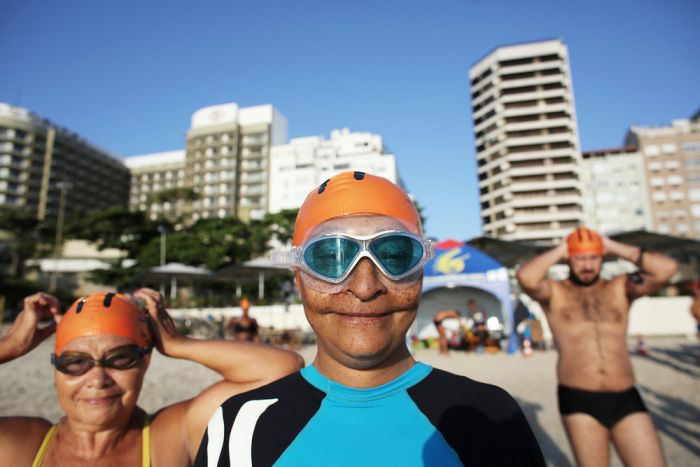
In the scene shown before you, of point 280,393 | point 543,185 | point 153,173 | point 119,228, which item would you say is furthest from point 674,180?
point 153,173

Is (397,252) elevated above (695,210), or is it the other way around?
(695,210)

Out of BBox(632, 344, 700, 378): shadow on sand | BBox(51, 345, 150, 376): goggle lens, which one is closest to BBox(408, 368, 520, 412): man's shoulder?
BBox(51, 345, 150, 376): goggle lens

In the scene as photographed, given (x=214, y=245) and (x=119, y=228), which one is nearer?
(x=214, y=245)

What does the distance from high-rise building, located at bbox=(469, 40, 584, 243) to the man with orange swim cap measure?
2766 inches

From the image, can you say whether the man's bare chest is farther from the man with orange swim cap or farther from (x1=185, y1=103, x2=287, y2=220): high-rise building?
(x1=185, y1=103, x2=287, y2=220): high-rise building

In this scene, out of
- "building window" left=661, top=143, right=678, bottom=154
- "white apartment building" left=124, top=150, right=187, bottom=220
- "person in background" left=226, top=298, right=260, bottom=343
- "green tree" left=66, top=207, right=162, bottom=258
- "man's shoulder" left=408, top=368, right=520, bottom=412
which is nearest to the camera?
"man's shoulder" left=408, top=368, right=520, bottom=412

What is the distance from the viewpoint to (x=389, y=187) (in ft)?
4.83

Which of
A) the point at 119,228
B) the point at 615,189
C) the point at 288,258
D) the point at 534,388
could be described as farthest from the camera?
the point at 615,189

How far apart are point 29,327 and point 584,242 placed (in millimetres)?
3990

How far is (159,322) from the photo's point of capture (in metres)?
2.17

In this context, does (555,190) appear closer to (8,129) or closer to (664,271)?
(664,271)

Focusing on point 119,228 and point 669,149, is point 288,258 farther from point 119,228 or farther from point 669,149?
point 669,149

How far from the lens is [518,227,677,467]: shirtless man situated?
3.14 meters

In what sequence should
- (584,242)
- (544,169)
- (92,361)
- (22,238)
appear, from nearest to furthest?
(92,361) < (584,242) < (22,238) < (544,169)
